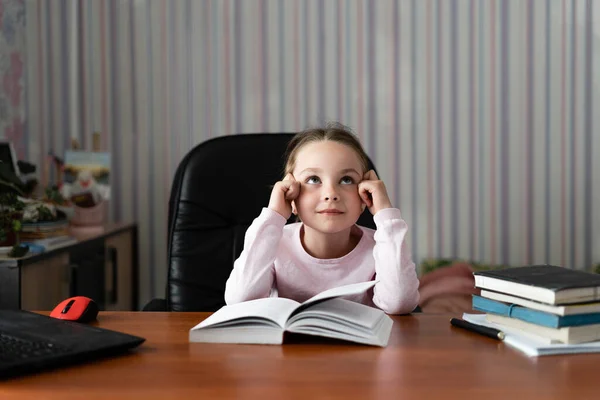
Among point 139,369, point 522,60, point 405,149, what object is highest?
point 522,60

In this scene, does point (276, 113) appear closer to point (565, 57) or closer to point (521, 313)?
point (565, 57)

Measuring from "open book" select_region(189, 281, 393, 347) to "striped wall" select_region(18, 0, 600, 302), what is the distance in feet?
6.65

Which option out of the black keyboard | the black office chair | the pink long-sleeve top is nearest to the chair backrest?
the black office chair

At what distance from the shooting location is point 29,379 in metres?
0.89

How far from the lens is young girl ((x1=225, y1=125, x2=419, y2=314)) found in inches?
54.8

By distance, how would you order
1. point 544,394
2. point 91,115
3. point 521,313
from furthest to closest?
point 91,115, point 521,313, point 544,394

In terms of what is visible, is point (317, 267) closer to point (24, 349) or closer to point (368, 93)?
point (24, 349)

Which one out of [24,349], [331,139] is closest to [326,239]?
[331,139]

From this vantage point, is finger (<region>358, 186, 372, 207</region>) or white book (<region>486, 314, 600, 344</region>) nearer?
white book (<region>486, 314, 600, 344</region>)

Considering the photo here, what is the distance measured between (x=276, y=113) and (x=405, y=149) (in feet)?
1.83

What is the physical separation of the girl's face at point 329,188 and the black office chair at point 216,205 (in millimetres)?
406

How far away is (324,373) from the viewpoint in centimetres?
91

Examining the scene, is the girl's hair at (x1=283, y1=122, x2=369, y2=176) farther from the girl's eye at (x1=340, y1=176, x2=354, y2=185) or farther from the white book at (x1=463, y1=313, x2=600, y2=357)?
the white book at (x1=463, y1=313, x2=600, y2=357)

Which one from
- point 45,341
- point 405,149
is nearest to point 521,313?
point 45,341
